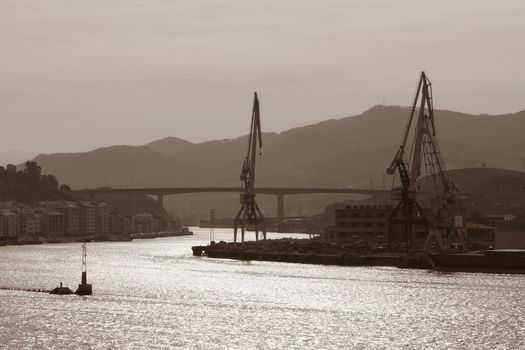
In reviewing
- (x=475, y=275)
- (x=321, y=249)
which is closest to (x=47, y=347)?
(x=475, y=275)

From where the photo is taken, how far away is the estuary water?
250 feet

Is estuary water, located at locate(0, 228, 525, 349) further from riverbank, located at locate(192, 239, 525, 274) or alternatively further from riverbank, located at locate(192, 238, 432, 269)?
riverbank, located at locate(192, 238, 432, 269)

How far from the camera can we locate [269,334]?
78.4 m

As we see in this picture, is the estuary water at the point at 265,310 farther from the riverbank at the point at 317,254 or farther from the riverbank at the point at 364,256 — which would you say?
the riverbank at the point at 317,254

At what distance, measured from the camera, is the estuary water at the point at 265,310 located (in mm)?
76062

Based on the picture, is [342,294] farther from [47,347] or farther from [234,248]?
[234,248]

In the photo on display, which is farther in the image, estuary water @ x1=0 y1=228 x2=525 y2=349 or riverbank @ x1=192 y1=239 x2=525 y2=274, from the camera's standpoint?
riverbank @ x1=192 y1=239 x2=525 y2=274

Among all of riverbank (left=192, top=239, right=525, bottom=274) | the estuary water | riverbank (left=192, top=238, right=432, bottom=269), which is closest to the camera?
the estuary water

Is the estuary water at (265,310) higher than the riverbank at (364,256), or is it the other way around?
the riverbank at (364,256)

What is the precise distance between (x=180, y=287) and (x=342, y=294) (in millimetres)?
16699

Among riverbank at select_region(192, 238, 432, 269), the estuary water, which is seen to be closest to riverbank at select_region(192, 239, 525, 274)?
riverbank at select_region(192, 238, 432, 269)

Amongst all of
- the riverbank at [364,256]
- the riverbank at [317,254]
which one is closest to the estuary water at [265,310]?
the riverbank at [364,256]

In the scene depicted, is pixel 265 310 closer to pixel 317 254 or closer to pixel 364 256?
pixel 364 256

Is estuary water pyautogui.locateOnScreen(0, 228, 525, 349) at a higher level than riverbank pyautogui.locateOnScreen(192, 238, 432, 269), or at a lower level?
lower
